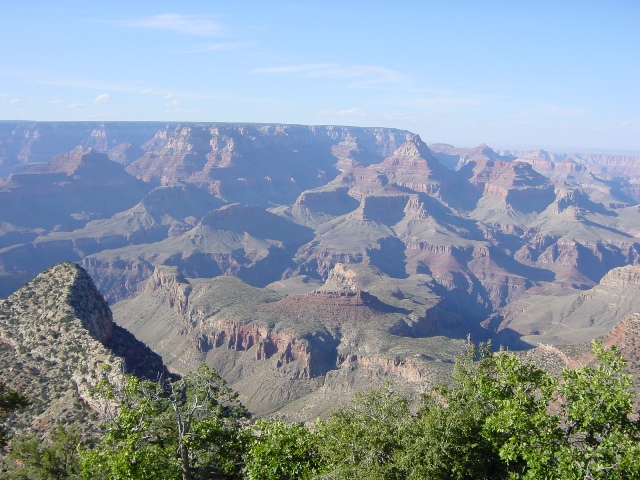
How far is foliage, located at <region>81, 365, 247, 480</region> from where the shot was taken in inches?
792

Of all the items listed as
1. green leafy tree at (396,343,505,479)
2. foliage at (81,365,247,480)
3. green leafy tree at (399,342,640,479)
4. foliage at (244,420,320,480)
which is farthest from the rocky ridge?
green leafy tree at (399,342,640,479)

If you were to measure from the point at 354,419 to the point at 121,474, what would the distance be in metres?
10.1

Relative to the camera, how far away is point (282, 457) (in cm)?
Answer: 2277

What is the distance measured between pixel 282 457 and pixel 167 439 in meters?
5.73

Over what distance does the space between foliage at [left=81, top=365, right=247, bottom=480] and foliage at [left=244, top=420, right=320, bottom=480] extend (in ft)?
6.96

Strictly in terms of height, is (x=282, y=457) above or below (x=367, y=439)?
below

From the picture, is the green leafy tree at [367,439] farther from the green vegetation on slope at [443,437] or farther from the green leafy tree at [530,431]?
the green leafy tree at [530,431]

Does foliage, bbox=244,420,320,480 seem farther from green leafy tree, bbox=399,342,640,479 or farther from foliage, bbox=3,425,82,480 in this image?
foliage, bbox=3,425,82,480

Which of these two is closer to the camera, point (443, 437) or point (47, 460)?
point (443, 437)

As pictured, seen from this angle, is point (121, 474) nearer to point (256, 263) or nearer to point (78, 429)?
point (78, 429)

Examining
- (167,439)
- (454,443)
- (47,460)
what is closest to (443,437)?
(454,443)

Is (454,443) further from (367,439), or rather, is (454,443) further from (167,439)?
(167,439)

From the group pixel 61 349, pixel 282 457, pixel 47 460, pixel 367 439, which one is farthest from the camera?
pixel 61 349

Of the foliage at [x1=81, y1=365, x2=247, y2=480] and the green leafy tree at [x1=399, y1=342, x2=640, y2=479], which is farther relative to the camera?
the foliage at [x1=81, y1=365, x2=247, y2=480]
